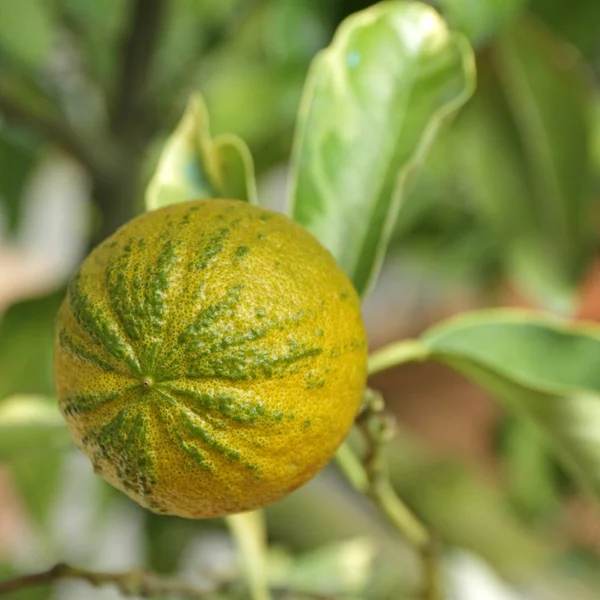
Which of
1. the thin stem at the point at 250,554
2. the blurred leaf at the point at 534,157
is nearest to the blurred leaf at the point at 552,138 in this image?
the blurred leaf at the point at 534,157

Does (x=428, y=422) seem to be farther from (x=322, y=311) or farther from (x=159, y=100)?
(x=322, y=311)

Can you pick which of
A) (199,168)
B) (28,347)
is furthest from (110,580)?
(28,347)

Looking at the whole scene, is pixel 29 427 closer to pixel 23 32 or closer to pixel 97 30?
pixel 23 32

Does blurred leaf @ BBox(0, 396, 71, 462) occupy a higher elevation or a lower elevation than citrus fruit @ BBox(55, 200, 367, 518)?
lower

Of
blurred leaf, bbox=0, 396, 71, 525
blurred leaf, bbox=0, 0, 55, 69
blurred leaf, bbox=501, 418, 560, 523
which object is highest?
blurred leaf, bbox=0, 0, 55, 69

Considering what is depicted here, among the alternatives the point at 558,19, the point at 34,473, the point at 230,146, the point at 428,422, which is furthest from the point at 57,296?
the point at 428,422

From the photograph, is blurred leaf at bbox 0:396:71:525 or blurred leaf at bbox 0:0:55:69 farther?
blurred leaf at bbox 0:0:55:69

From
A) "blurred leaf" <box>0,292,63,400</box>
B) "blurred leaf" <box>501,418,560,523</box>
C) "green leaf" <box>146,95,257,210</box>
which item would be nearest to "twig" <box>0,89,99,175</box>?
"blurred leaf" <box>0,292,63,400</box>

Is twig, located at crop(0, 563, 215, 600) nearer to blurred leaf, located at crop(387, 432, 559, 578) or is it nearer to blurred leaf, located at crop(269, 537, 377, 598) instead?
blurred leaf, located at crop(269, 537, 377, 598)
